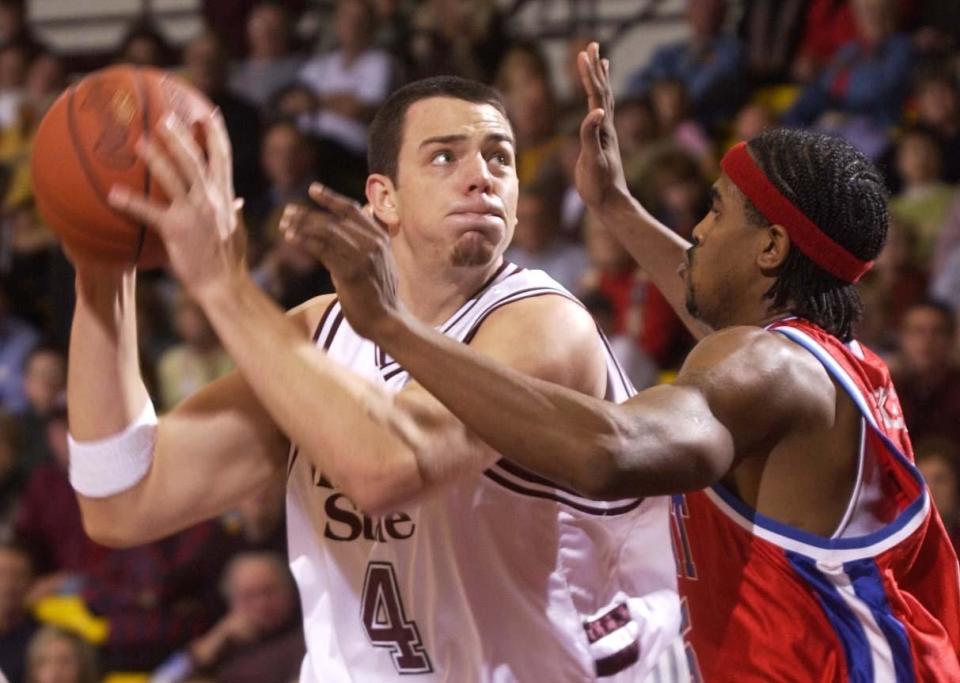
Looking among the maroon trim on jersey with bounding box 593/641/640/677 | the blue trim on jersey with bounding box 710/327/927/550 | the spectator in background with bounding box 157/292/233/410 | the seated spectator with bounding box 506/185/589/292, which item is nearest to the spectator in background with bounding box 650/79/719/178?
the seated spectator with bounding box 506/185/589/292

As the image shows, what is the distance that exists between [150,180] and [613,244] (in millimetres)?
4518

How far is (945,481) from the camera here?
548 cm

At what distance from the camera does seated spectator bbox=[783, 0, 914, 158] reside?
26.2ft

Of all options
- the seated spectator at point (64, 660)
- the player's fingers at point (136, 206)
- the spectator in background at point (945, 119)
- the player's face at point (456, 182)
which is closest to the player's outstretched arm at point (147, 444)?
the player's fingers at point (136, 206)

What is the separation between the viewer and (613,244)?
736 centimetres

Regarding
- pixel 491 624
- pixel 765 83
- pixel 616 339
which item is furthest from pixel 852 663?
pixel 765 83

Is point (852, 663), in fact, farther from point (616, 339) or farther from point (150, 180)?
point (616, 339)

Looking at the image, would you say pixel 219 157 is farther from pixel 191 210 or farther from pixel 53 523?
pixel 53 523

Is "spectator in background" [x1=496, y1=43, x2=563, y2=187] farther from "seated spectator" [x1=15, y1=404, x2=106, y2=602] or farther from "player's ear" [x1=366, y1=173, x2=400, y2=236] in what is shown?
"player's ear" [x1=366, y1=173, x2=400, y2=236]

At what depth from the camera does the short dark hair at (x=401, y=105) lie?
359 cm

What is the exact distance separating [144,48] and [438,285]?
7.09 metres

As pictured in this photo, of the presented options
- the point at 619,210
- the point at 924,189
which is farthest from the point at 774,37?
the point at 619,210

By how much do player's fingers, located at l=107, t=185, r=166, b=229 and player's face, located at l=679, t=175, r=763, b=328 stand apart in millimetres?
1029

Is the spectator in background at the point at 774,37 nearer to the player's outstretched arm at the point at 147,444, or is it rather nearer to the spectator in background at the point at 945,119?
the spectator in background at the point at 945,119
